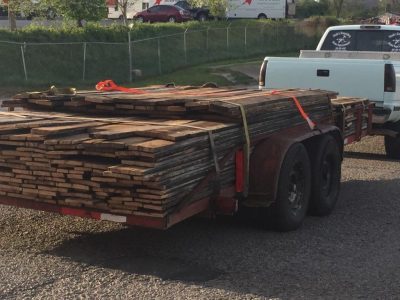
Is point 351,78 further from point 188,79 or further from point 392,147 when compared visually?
point 188,79

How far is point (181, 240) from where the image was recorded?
20.6ft

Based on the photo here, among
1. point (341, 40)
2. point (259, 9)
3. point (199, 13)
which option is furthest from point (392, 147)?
point (259, 9)

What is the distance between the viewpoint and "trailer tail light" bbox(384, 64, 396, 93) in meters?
9.52

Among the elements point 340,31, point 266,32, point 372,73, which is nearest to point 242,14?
point 266,32

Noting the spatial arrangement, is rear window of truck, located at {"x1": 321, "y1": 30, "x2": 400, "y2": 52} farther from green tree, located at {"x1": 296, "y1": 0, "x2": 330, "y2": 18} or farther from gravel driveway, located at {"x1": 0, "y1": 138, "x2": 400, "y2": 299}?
green tree, located at {"x1": 296, "y1": 0, "x2": 330, "y2": 18}

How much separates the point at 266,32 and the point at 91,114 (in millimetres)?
28841

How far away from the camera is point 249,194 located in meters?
6.12

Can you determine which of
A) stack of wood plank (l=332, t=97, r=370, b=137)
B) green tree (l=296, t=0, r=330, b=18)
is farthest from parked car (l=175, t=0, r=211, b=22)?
stack of wood plank (l=332, t=97, r=370, b=137)

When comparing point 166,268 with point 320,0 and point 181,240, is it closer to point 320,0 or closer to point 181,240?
point 181,240

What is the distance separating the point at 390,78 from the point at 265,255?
15.6 feet

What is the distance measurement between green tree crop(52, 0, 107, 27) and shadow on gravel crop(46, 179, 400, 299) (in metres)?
20.1

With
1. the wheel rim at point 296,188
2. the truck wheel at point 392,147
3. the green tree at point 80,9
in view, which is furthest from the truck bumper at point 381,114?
the green tree at point 80,9

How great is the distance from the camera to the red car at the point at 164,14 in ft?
134

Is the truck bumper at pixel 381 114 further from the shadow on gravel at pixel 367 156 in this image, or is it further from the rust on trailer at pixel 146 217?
the rust on trailer at pixel 146 217
